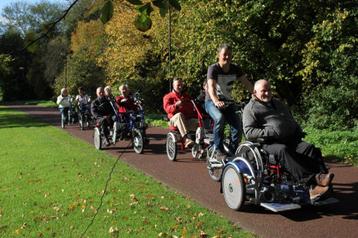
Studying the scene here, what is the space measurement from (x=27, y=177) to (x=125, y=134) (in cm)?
369

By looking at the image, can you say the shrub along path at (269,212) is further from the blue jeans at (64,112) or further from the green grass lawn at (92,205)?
the blue jeans at (64,112)

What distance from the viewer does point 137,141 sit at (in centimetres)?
1293

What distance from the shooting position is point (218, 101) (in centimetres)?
796

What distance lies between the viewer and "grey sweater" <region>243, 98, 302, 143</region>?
6656 millimetres

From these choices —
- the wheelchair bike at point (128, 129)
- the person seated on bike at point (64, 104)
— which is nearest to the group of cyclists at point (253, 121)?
the wheelchair bike at point (128, 129)

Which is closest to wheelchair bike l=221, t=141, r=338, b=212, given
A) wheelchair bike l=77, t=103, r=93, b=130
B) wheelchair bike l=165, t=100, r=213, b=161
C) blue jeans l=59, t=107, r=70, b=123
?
wheelchair bike l=165, t=100, r=213, b=161

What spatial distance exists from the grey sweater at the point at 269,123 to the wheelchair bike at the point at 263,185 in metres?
0.16

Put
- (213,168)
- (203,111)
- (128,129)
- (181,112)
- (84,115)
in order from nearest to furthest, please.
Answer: (213,168)
(203,111)
(181,112)
(128,129)
(84,115)

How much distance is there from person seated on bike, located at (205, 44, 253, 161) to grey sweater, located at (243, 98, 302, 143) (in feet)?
3.61

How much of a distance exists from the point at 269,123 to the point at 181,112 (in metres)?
4.45

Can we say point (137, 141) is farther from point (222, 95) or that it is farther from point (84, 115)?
point (84, 115)

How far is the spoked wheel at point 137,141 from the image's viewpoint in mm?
12742

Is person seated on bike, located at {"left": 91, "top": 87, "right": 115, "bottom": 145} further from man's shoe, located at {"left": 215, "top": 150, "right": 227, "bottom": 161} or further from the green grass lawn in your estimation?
man's shoe, located at {"left": 215, "top": 150, "right": 227, "bottom": 161}

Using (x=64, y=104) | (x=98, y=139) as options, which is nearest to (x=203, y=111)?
(x=98, y=139)
